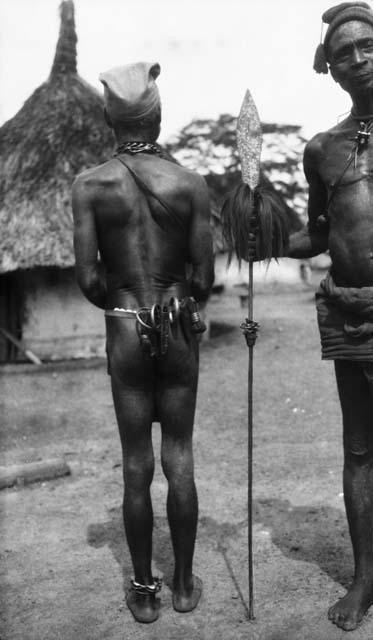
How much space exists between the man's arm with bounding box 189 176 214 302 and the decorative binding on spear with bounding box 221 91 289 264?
133 mm

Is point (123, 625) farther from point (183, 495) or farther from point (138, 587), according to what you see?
point (183, 495)

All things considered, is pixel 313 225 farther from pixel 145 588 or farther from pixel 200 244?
pixel 145 588

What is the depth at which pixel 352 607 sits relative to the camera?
3242 millimetres

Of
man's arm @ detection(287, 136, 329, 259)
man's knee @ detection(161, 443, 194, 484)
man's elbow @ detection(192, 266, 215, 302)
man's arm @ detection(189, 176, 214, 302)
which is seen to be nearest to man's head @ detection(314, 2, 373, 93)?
man's arm @ detection(287, 136, 329, 259)

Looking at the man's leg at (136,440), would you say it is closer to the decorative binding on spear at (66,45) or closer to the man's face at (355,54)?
the man's face at (355,54)

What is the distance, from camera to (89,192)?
3.07 m

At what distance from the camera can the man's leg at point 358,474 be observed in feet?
10.8

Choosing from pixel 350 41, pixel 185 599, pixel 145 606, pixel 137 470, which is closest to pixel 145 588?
pixel 145 606

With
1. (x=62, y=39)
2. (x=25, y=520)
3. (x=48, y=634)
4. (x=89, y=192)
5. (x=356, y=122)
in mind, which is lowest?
(x=25, y=520)

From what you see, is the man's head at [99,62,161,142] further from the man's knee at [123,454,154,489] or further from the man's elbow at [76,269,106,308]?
the man's knee at [123,454,154,489]

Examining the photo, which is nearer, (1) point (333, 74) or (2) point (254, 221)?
(1) point (333, 74)

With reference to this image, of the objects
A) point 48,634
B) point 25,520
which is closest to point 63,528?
point 25,520

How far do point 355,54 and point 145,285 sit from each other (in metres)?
1.32

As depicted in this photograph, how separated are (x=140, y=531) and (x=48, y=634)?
62 centimetres
